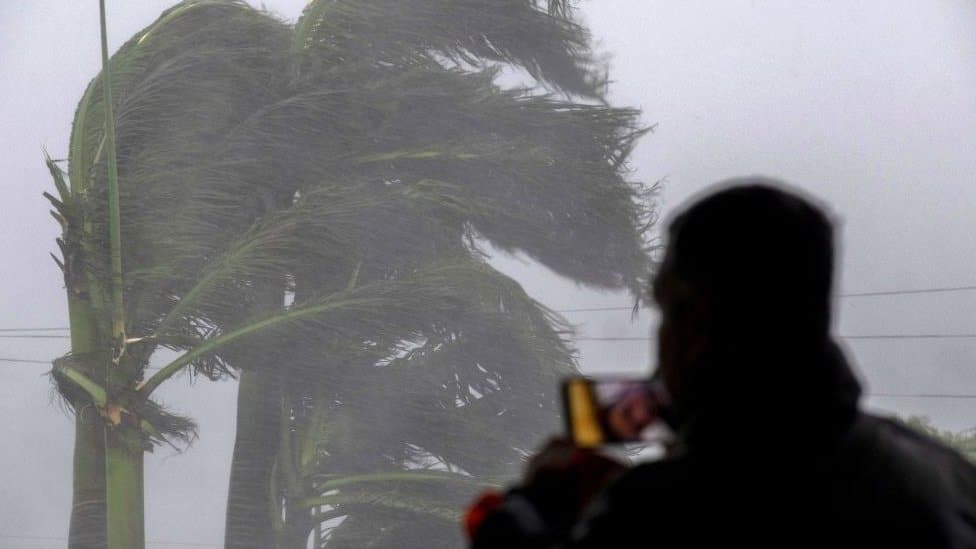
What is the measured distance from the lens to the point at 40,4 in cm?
253

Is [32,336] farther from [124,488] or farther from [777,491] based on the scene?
[777,491]

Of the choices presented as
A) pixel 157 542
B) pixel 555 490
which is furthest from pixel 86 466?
pixel 555 490

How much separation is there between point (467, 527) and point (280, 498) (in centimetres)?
199

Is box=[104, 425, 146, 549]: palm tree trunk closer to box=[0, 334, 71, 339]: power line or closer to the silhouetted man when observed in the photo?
box=[0, 334, 71, 339]: power line

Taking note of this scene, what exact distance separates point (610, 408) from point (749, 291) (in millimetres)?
79

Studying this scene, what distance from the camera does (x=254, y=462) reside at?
91.7 inches

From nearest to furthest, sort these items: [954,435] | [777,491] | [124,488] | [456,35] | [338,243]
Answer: [777,491], [954,435], [124,488], [338,243], [456,35]

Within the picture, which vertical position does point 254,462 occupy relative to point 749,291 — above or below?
below

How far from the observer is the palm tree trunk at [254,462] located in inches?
90.1

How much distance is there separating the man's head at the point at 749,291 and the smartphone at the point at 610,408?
0.03 meters

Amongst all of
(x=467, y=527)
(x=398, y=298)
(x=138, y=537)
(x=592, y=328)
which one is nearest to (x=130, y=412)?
(x=138, y=537)

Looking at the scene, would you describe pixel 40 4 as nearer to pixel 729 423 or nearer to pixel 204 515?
pixel 204 515

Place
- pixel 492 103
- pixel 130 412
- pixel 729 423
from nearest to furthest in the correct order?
pixel 729 423, pixel 130 412, pixel 492 103

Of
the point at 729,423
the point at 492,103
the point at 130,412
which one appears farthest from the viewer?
the point at 492,103
